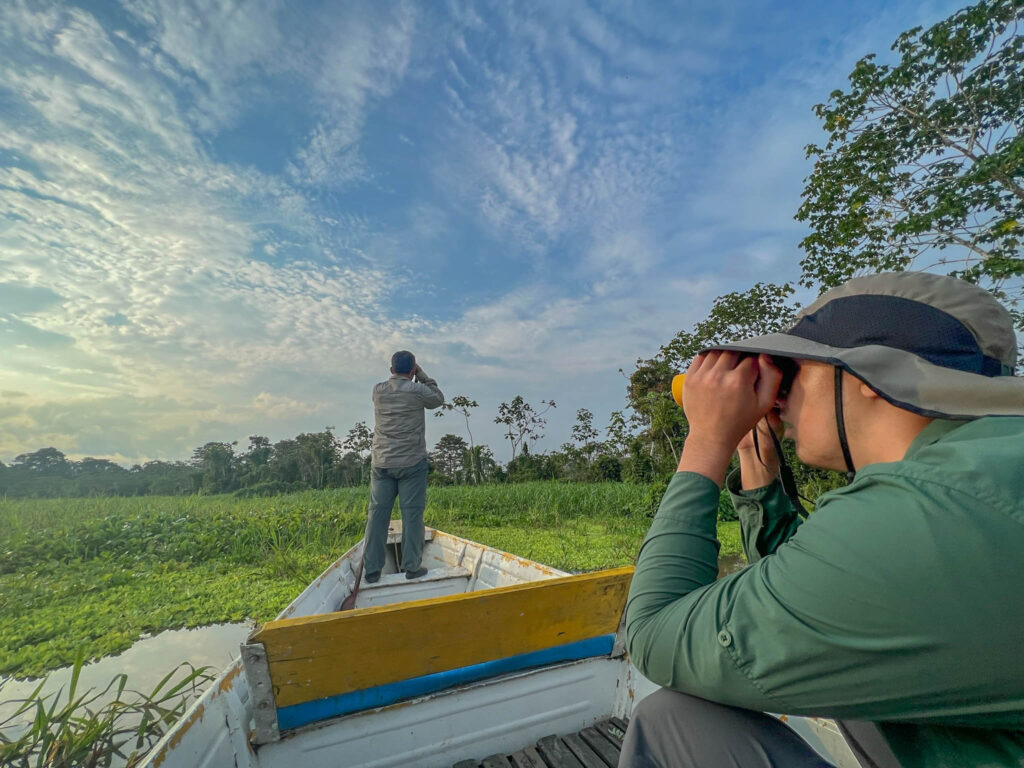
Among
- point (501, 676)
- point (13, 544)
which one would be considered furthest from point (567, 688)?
point (13, 544)

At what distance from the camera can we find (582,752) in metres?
1.88

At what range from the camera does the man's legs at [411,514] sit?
4688 mm

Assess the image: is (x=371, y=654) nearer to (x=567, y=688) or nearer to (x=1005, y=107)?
(x=567, y=688)

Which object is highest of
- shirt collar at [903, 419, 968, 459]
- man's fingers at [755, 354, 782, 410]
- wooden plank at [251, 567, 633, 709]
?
man's fingers at [755, 354, 782, 410]

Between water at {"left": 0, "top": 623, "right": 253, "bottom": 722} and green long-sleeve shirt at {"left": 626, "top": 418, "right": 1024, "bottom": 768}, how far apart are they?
12.4 feet

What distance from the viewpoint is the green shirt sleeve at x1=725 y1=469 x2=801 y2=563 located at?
1262 mm

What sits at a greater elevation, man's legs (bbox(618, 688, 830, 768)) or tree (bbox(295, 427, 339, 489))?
tree (bbox(295, 427, 339, 489))

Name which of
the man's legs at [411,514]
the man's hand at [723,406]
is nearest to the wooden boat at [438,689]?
the man's hand at [723,406]

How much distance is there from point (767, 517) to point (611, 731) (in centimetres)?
131

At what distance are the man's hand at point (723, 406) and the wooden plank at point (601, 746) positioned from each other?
1493 millimetres

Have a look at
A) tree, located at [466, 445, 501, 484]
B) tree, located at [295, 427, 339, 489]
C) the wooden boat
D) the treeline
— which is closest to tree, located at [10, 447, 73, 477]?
the treeline

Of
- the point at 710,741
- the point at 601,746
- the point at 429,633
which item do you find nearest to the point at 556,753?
the point at 601,746

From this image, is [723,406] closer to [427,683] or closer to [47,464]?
[427,683]

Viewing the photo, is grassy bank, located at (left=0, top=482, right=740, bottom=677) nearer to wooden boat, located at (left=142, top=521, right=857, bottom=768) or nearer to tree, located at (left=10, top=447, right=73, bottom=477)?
wooden boat, located at (left=142, top=521, right=857, bottom=768)
